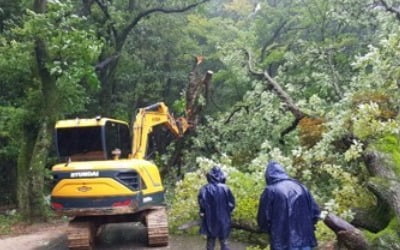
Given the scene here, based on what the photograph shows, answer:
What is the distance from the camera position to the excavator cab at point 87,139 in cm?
988

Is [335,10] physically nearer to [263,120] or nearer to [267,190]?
[263,120]

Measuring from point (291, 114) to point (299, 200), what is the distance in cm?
671

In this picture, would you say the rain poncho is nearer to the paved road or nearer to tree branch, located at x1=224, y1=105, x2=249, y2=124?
the paved road

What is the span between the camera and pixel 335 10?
575 inches

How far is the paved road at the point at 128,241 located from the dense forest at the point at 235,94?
0.49 meters

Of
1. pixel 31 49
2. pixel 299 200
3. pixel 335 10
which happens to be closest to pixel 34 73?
pixel 31 49

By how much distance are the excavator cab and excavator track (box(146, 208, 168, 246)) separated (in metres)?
1.49

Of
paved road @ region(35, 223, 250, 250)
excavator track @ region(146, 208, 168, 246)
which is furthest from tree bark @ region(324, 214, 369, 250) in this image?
excavator track @ region(146, 208, 168, 246)

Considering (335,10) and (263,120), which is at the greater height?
(335,10)

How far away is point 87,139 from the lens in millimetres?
10164

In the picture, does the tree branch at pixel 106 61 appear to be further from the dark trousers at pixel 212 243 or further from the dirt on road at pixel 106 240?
the dark trousers at pixel 212 243

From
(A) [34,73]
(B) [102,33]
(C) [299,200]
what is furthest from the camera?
(B) [102,33]

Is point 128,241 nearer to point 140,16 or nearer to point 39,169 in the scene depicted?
point 39,169

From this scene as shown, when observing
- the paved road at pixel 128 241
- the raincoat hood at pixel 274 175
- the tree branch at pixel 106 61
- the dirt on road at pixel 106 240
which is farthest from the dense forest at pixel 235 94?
the raincoat hood at pixel 274 175
